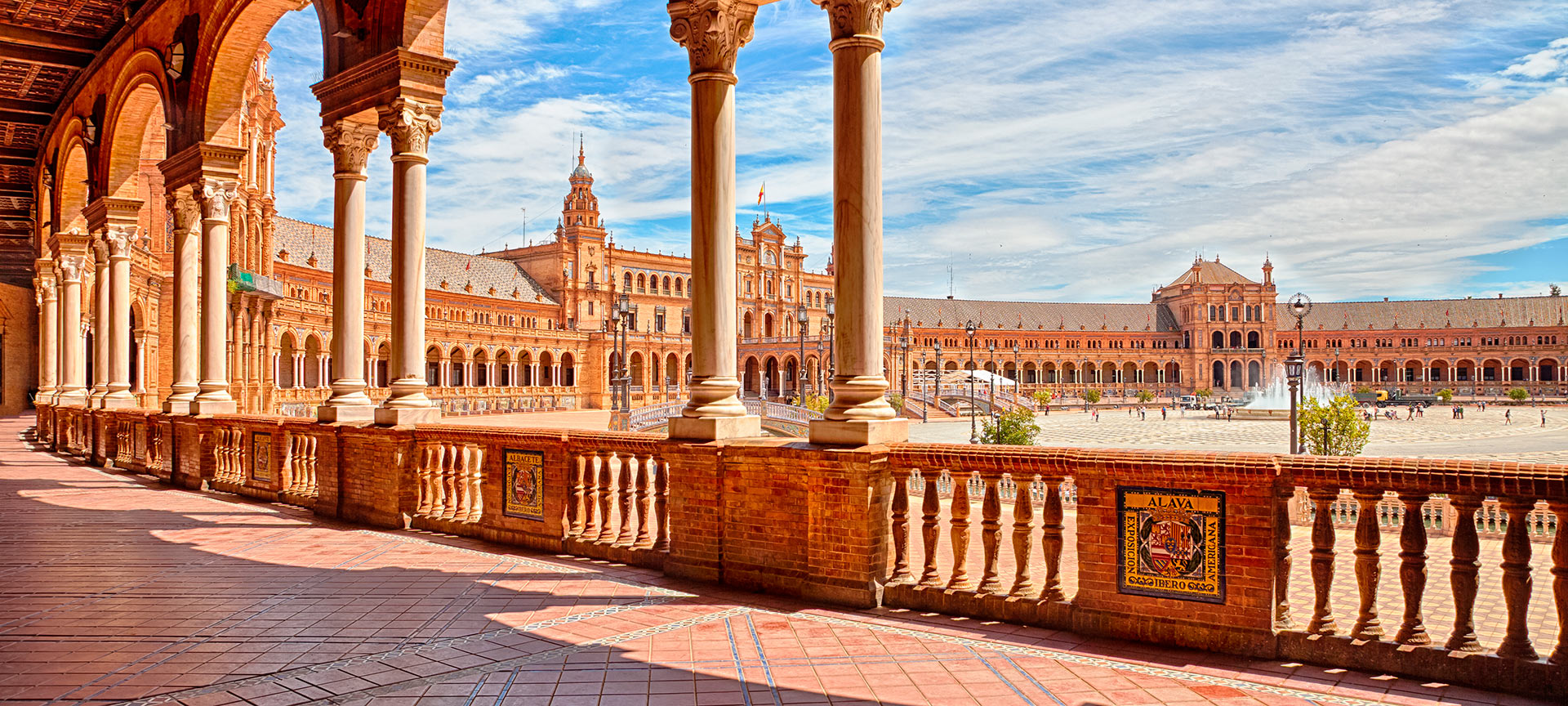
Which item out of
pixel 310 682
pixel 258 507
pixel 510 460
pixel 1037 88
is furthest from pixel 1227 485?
pixel 1037 88

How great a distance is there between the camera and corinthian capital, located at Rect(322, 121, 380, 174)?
978 cm

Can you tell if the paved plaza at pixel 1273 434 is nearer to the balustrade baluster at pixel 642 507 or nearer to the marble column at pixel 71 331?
the marble column at pixel 71 331

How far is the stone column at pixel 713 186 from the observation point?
256 inches

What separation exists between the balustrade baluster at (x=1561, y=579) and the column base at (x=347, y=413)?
→ 9298 mm

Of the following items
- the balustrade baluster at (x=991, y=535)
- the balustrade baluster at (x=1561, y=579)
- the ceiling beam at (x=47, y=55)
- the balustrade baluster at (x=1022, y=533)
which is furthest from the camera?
the ceiling beam at (x=47, y=55)

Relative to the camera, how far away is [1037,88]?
57.0 feet

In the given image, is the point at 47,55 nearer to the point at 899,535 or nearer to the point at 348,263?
the point at 348,263

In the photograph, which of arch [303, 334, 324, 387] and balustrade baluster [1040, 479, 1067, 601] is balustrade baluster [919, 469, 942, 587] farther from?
arch [303, 334, 324, 387]

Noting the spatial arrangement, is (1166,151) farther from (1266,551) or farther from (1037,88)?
(1266,551)

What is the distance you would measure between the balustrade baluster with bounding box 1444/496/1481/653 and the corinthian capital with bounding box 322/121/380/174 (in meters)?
9.74

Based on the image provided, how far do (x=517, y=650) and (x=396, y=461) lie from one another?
15.7ft

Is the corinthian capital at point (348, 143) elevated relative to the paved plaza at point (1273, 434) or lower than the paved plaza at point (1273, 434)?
elevated

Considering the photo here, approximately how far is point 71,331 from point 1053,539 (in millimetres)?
22777

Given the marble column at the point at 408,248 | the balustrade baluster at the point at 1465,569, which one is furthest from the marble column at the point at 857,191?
the marble column at the point at 408,248
